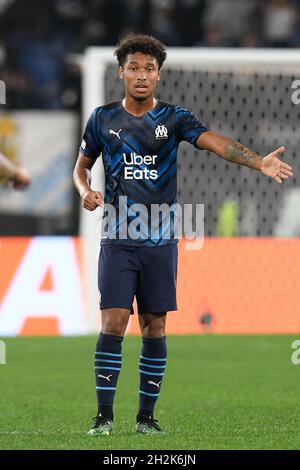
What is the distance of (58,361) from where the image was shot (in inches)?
454

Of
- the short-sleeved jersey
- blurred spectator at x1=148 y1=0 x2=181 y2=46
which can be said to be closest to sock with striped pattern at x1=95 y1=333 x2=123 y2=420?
the short-sleeved jersey

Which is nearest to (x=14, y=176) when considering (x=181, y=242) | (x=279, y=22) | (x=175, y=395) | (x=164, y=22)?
(x=175, y=395)

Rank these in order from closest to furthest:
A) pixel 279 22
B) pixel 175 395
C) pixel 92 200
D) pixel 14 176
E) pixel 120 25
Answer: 1. pixel 14 176
2. pixel 92 200
3. pixel 175 395
4. pixel 120 25
5. pixel 279 22

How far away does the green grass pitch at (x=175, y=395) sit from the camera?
267 inches

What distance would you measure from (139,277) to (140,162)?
653 millimetres

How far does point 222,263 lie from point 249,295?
46 cm

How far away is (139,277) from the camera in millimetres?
7125

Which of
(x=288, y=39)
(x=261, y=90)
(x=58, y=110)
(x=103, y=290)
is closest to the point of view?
(x=103, y=290)

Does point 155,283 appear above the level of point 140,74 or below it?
below

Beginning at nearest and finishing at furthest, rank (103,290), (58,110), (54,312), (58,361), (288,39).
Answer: (103,290)
(58,361)
(54,312)
(58,110)
(288,39)

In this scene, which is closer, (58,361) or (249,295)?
(58,361)

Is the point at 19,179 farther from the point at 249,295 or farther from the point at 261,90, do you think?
the point at 261,90

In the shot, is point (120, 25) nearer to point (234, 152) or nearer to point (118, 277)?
point (234, 152)

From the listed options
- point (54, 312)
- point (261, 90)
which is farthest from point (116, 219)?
point (261, 90)
